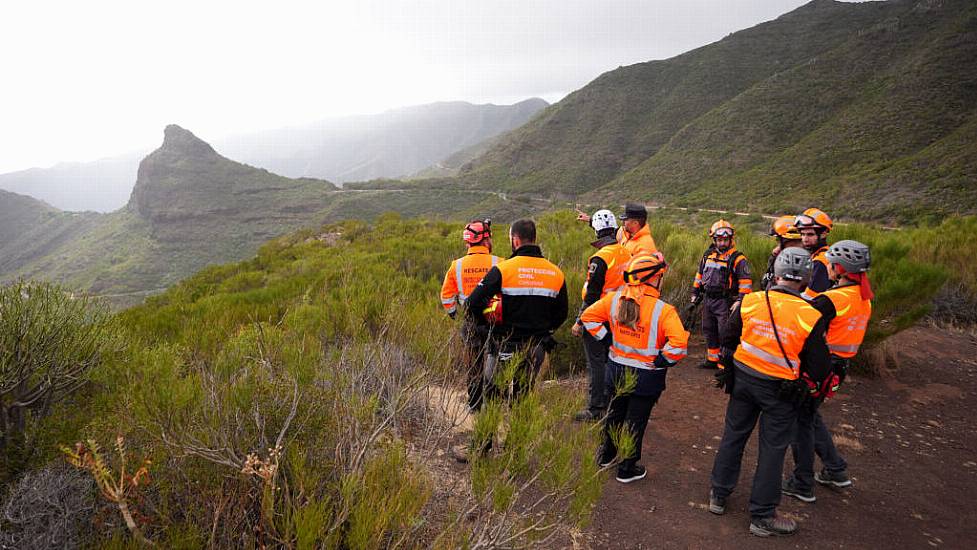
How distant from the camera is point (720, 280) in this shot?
5246mm

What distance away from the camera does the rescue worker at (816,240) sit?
4137 mm

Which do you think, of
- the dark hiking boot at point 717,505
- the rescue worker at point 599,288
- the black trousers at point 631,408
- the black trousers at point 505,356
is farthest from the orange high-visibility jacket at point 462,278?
the dark hiking boot at point 717,505

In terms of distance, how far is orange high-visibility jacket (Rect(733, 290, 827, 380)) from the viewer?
2.85m

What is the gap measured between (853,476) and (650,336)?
2.35 metres

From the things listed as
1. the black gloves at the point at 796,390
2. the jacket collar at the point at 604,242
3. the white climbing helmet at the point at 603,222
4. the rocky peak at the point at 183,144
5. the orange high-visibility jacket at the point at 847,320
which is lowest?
the black gloves at the point at 796,390

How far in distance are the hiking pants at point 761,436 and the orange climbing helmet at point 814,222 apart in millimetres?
2127

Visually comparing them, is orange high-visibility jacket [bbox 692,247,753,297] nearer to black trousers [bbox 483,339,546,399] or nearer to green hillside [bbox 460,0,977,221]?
black trousers [bbox 483,339,546,399]

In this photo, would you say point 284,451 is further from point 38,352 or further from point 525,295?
point 525,295

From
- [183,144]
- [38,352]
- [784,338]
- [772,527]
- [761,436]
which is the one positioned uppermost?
[183,144]

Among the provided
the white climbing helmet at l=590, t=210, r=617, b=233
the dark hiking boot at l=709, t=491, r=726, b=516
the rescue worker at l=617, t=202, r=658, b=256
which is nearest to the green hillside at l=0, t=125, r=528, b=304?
the rescue worker at l=617, t=202, r=658, b=256

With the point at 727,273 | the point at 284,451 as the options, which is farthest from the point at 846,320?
the point at 284,451

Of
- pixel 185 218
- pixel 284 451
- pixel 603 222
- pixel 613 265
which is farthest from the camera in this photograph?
pixel 185 218

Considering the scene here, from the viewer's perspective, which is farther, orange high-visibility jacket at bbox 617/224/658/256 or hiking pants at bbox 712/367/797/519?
orange high-visibility jacket at bbox 617/224/658/256

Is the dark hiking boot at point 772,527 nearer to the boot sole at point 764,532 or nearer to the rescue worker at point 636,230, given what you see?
the boot sole at point 764,532
